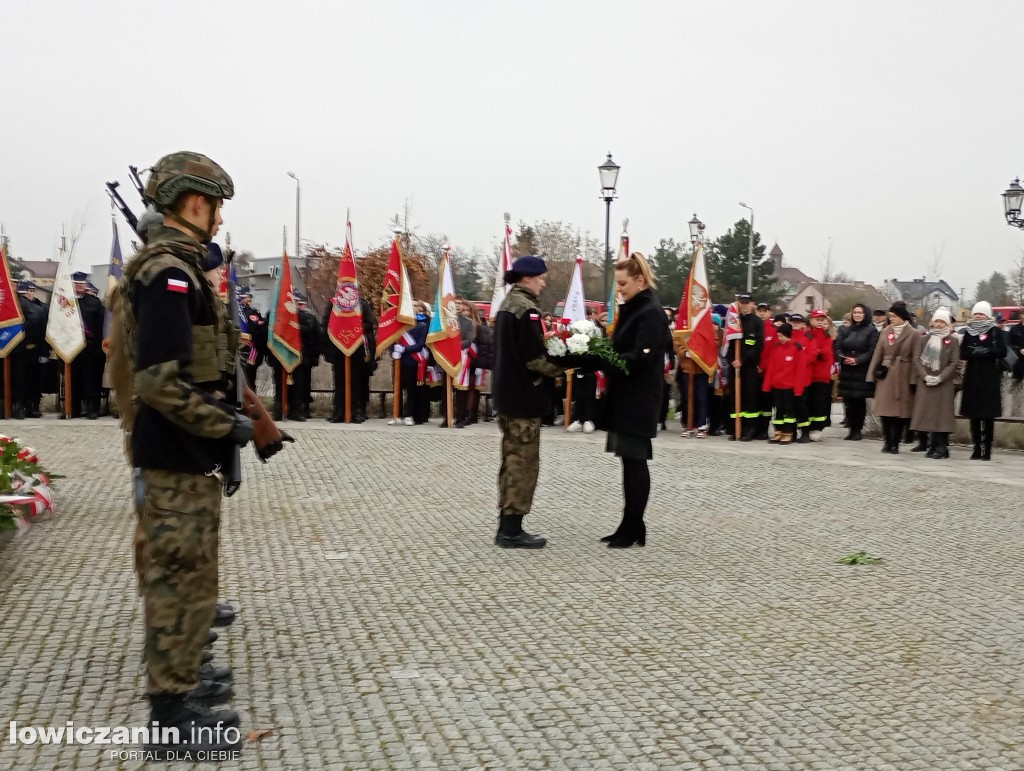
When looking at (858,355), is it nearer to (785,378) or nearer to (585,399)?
(785,378)

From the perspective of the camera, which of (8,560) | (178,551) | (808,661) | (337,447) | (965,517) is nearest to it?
(178,551)

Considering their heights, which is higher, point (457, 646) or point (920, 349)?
point (920, 349)

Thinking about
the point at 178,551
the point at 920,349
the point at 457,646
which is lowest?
the point at 457,646

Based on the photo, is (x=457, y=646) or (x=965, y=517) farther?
(x=965, y=517)

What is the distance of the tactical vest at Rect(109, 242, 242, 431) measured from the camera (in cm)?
405

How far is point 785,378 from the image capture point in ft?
51.4

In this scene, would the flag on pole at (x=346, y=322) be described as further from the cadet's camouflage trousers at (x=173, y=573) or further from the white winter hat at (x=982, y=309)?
the cadet's camouflage trousers at (x=173, y=573)

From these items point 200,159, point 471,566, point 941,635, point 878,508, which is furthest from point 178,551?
point 878,508

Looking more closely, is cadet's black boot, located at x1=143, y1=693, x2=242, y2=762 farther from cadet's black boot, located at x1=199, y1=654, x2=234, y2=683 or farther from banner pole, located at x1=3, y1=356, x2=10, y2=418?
banner pole, located at x1=3, y1=356, x2=10, y2=418

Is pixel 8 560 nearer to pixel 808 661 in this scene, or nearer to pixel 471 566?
pixel 471 566

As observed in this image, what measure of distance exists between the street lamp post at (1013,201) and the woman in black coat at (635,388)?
17.6 meters

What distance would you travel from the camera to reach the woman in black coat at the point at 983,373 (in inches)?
542

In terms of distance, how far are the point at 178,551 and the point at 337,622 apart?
1881mm

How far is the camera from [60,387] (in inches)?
754
